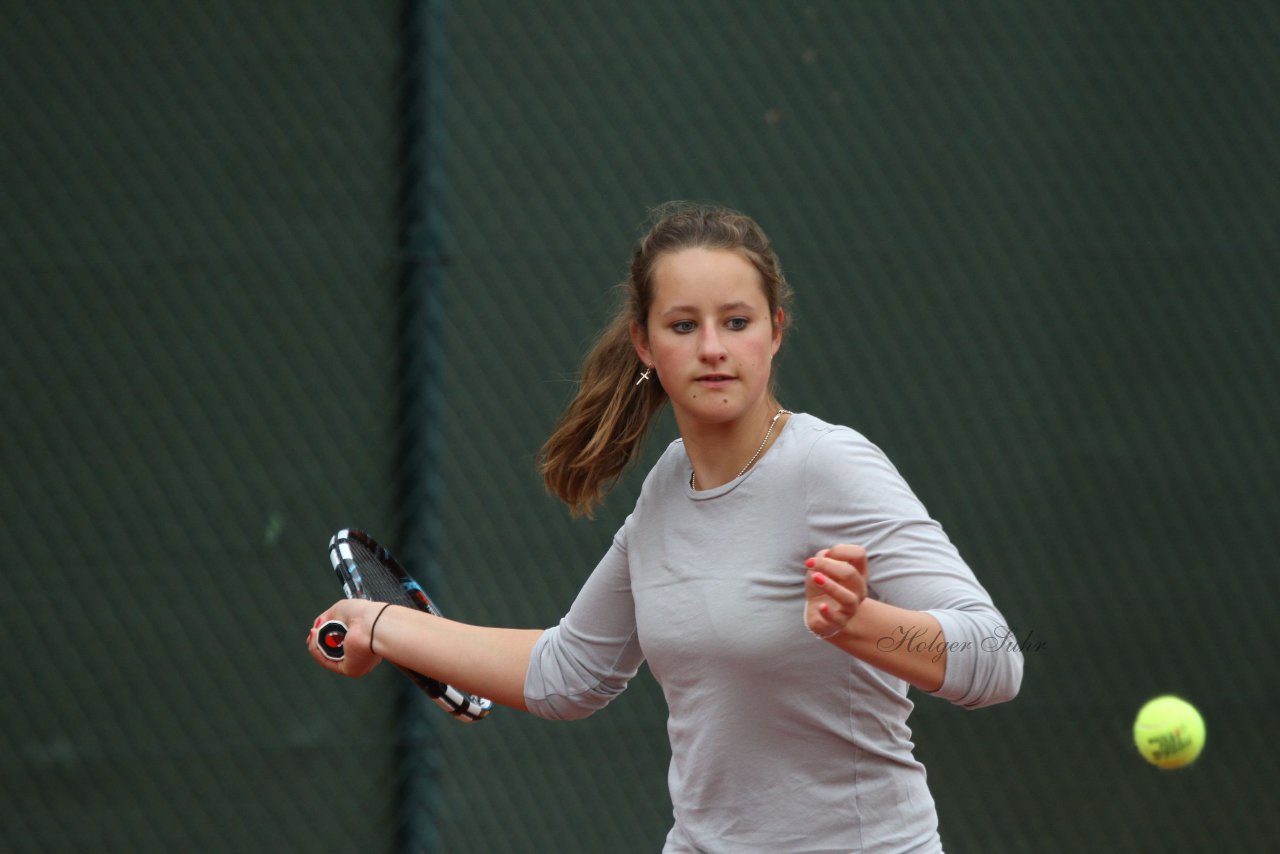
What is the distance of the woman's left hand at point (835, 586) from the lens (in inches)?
62.8

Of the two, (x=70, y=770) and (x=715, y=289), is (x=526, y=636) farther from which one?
(x=70, y=770)

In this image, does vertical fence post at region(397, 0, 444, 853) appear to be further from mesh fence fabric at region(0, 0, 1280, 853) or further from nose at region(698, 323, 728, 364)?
nose at region(698, 323, 728, 364)

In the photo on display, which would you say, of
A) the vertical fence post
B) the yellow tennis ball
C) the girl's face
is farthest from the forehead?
the yellow tennis ball

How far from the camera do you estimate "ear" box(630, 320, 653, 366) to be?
2.21m

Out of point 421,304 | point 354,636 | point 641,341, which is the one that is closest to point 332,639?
point 354,636

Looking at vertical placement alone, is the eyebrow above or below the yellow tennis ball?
above

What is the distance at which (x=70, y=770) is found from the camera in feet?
12.4

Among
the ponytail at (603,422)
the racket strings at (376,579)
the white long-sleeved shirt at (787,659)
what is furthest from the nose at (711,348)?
the racket strings at (376,579)

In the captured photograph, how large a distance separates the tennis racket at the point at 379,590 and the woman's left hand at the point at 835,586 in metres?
0.92

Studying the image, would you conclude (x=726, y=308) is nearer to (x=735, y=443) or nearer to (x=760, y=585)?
(x=735, y=443)

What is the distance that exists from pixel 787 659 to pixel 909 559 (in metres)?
0.21

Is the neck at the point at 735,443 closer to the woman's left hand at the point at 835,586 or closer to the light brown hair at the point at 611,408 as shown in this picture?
the light brown hair at the point at 611,408

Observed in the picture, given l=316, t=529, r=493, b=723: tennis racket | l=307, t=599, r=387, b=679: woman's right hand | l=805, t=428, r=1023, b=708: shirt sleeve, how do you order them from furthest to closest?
1. l=316, t=529, r=493, b=723: tennis racket
2. l=307, t=599, r=387, b=679: woman's right hand
3. l=805, t=428, r=1023, b=708: shirt sleeve

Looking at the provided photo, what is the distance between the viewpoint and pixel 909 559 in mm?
1828
